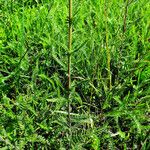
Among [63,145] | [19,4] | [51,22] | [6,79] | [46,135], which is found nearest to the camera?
[63,145]

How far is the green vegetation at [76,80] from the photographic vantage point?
4.38 ft

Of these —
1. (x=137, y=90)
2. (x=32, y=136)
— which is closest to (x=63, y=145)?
(x=32, y=136)

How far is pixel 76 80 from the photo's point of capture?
63.0 inches

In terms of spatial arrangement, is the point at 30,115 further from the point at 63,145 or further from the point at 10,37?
the point at 10,37

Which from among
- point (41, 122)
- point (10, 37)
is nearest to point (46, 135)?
point (41, 122)

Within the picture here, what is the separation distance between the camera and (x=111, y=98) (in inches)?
59.5

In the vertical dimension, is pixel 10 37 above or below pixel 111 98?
above

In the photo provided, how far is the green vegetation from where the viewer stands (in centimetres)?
133

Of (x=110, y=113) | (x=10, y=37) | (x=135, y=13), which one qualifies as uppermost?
(x=135, y=13)

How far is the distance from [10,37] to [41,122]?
64cm

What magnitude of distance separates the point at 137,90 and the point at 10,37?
767 millimetres

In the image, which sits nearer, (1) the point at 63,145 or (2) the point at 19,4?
(1) the point at 63,145

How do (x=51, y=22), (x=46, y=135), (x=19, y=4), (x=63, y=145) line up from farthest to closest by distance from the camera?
1. (x=19, y=4)
2. (x=51, y=22)
3. (x=46, y=135)
4. (x=63, y=145)

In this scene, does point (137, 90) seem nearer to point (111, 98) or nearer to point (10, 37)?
point (111, 98)
